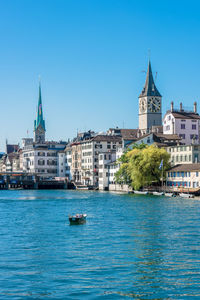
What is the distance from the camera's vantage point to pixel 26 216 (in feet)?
235

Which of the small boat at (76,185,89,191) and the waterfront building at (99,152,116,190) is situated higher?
the waterfront building at (99,152,116,190)

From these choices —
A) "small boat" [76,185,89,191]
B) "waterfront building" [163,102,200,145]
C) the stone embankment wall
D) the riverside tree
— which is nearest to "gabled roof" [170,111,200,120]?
"waterfront building" [163,102,200,145]

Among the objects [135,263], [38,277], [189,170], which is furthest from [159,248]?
[189,170]

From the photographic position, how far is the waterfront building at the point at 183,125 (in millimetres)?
156875

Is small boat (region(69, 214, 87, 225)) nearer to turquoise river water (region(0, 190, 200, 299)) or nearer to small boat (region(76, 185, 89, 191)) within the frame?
turquoise river water (region(0, 190, 200, 299))

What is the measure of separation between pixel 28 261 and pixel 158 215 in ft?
108

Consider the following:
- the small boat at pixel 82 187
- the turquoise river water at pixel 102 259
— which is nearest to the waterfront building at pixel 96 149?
the small boat at pixel 82 187

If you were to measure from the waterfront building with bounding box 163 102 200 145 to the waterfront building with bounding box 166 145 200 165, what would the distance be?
23.6m

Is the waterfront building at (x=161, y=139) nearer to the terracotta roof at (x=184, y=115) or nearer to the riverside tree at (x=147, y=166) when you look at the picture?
the terracotta roof at (x=184, y=115)

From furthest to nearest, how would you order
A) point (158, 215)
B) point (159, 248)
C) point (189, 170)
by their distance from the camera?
point (189, 170) < point (158, 215) < point (159, 248)

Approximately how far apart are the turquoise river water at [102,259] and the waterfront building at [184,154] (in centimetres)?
6571

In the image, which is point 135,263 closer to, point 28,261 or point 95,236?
point 28,261

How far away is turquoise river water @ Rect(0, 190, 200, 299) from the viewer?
2944 centimetres

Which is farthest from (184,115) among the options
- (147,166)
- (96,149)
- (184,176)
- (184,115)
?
(184,176)
